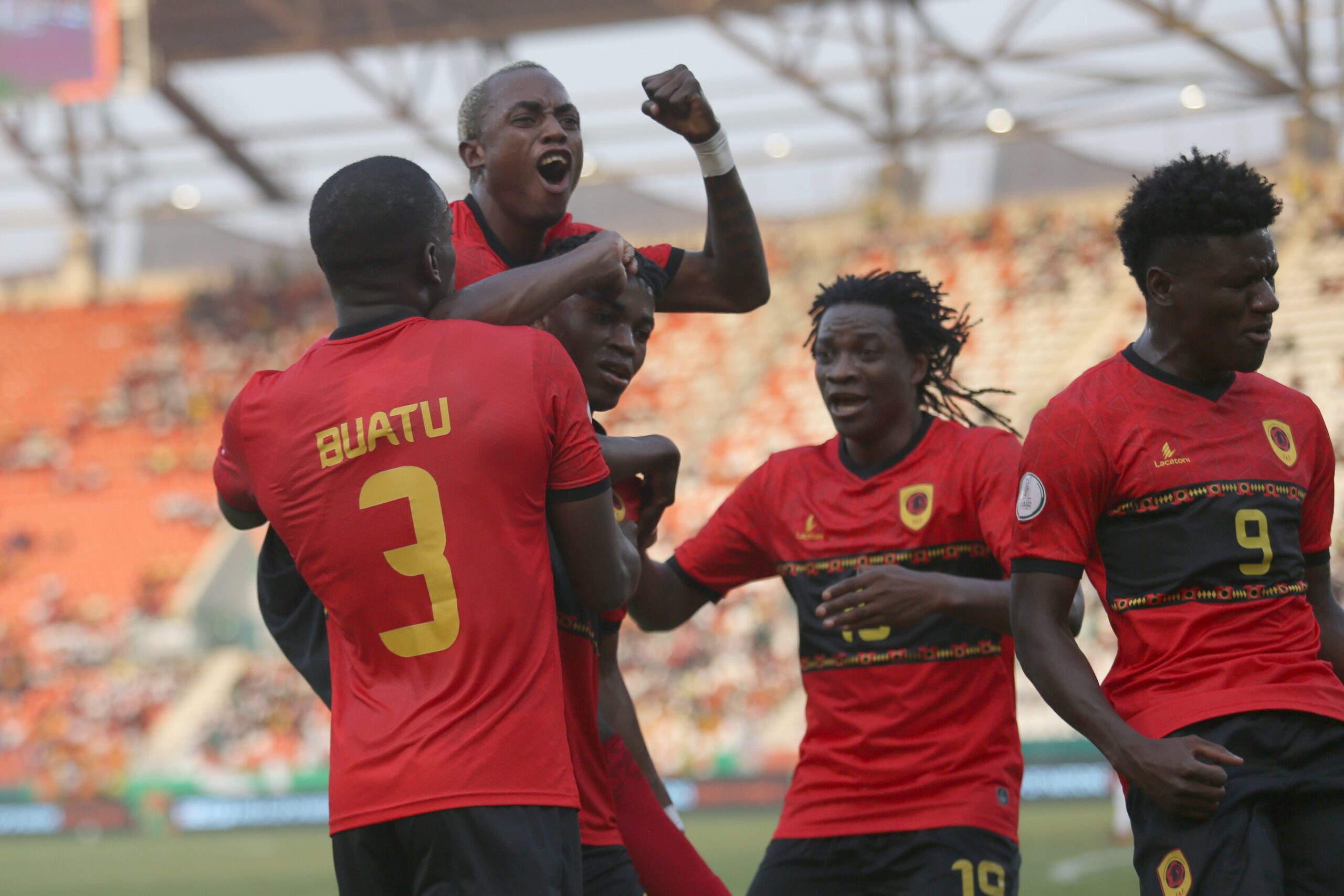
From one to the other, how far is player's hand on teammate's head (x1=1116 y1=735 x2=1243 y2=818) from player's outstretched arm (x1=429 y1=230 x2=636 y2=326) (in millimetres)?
1570

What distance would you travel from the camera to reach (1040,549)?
3.32 m

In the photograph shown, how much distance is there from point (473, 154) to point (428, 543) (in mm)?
1759

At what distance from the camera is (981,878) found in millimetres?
3904

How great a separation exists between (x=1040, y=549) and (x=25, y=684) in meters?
18.9

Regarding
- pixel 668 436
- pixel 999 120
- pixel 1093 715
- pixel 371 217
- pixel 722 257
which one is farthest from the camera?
pixel 999 120

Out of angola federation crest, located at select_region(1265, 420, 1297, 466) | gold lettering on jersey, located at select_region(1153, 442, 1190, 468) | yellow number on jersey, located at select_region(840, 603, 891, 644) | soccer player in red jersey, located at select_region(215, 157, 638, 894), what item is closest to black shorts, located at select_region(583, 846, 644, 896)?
soccer player in red jersey, located at select_region(215, 157, 638, 894)

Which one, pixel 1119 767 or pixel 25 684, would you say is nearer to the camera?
pixel 1119 767

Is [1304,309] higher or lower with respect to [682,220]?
lower

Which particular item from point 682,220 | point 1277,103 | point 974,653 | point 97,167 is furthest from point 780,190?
point 974,653

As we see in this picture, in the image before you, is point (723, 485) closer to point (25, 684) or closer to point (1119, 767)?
point (25, 684)

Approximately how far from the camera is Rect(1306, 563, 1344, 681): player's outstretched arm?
137 inches

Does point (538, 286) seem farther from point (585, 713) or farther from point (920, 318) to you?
point (920, 318)

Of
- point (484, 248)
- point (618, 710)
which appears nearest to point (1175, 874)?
point (618, 710)

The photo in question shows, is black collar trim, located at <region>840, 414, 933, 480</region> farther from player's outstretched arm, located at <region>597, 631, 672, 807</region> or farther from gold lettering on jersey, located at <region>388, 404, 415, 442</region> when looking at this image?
gold lettering on jersey, located at <region>388, 404, 415, 442</region>
